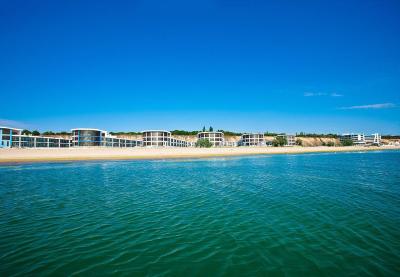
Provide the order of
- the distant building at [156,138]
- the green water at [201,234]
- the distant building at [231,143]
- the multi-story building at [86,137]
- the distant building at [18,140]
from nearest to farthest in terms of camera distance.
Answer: the green water at [201,234] → the distant building at [18,140] → the multi-story building at [86,137] → the distant building at [156,138] → the distant building at [231,143]

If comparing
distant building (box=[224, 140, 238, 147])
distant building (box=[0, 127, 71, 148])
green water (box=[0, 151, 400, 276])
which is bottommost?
green water (box=[0, 151, 400, 276])

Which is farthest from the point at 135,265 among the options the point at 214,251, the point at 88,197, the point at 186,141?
the point at 186,141

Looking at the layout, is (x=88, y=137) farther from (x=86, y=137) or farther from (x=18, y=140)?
(x=18, y=140)

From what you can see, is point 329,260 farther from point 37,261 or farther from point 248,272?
point 37,261

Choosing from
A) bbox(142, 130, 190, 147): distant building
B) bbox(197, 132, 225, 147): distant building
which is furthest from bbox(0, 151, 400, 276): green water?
bbox(197, 132, 225, 147): distant building

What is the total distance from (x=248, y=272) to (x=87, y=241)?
608cm

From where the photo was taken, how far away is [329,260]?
6809 millimetres

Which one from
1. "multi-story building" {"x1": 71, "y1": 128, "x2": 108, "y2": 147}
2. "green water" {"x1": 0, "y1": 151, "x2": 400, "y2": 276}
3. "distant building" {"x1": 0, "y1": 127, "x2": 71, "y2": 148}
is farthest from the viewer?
"multi-story building" {"x1": 71, "y1": 128, "x2": 108, "y2": 147}

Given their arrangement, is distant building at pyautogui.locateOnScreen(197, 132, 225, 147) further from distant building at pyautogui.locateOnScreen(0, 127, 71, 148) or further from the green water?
the green water

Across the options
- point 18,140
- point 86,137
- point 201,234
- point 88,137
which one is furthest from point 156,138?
point 201,234

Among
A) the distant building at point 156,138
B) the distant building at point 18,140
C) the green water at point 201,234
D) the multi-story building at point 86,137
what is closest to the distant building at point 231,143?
the distant building at point 156,138

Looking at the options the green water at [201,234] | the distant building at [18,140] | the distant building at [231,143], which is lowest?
the green water at [201,234]

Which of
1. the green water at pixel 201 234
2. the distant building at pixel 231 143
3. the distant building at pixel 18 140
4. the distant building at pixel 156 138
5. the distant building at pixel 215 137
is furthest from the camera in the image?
the distant building at pixel 231 143

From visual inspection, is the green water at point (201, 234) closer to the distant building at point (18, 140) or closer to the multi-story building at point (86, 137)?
the multi-story building at point (86, 137)
